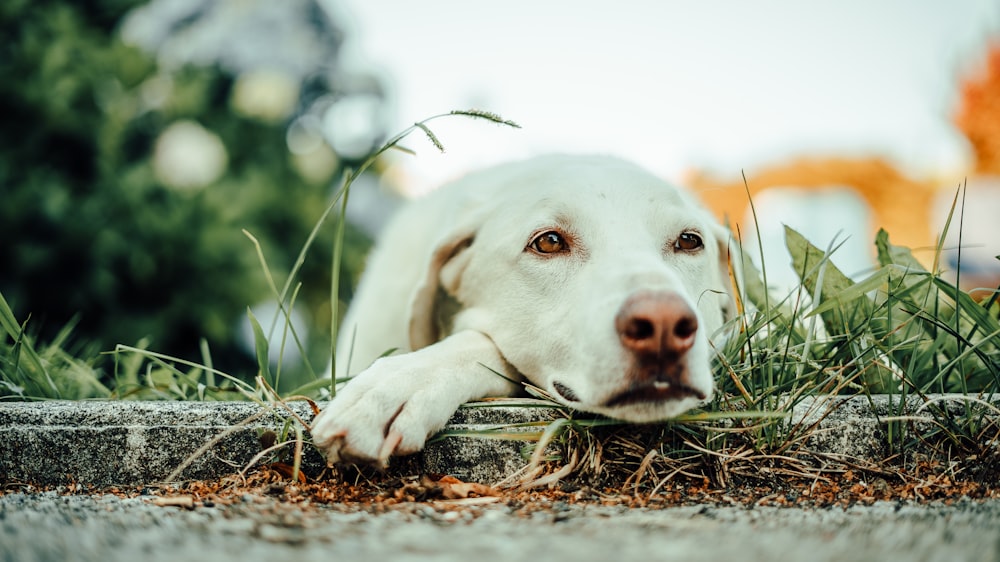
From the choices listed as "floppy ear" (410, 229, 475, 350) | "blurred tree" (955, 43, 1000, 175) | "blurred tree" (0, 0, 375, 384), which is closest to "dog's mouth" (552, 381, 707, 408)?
"floppy ear" (410, 229, 475, 350)

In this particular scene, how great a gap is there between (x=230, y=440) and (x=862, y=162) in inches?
1000

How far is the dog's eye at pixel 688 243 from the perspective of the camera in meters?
2.55

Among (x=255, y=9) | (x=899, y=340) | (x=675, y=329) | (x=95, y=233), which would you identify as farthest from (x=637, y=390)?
(x=255, y=9)

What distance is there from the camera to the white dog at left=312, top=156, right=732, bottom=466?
1827 millimetres

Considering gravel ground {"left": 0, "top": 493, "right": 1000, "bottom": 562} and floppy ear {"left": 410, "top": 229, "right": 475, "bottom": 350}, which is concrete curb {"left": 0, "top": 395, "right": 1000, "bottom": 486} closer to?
gravel ground {"left": 0, "top": 493, "right": 1000, "bottom": 562}

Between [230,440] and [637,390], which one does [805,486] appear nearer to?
[637,390]

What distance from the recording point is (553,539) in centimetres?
130

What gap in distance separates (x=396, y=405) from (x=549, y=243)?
0.89m

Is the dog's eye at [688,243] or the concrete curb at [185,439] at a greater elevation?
the dog's eye at [688,243]

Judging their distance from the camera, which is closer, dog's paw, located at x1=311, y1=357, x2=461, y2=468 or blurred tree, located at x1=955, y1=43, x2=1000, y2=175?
dog's paw, located at x1=311, y1=357, x2=461, y2=468

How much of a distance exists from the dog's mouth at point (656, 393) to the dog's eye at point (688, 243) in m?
0.80

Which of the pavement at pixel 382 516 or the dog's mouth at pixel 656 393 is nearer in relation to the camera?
the pavement at pixel 382 516

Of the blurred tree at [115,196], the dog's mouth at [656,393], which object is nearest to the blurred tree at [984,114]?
the blurred tree at [115,196]

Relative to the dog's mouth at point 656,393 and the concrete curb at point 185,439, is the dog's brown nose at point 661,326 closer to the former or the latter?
the dog's mouth at point 656,393
